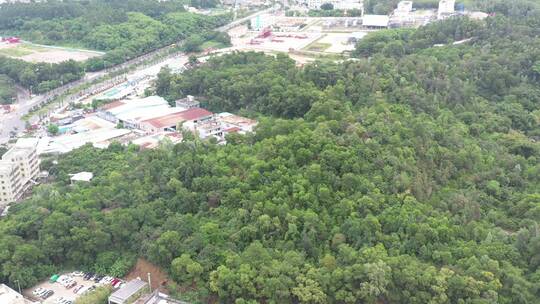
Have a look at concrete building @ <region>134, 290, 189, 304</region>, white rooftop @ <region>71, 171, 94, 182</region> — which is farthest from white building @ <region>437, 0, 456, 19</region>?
concrete building @ <region>134, 290, 189, 304</region>

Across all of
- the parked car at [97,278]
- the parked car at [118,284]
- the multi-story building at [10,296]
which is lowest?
the parked car at [97,278]

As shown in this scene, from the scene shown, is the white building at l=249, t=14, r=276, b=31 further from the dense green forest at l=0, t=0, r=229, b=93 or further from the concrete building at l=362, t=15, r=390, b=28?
the concrete building at l=362, t=15, r=390, b=28

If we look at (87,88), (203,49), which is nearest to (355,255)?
(87,88)

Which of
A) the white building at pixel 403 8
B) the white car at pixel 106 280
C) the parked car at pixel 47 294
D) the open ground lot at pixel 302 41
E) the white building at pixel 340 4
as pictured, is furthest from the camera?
the white building at pixel 340 4

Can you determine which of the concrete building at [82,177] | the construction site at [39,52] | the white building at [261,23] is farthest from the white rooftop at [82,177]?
the white building at [261,23]

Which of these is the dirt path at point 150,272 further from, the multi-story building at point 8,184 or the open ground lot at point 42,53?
the open ground lot at point 42,53

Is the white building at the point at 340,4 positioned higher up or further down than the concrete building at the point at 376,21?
higher up
